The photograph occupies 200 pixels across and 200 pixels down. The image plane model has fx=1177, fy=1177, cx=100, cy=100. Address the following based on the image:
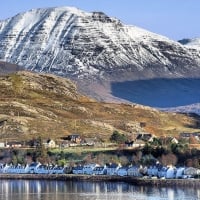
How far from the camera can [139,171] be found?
4466 inches

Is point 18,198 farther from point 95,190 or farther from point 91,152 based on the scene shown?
point 91,152

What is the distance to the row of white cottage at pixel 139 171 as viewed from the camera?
4245 inches

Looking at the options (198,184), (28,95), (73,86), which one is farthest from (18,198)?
(73,86)

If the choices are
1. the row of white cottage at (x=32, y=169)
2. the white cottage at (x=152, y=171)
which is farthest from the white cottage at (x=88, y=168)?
the white cottage at (x=152, y=171)

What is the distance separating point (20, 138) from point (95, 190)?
48.2 m

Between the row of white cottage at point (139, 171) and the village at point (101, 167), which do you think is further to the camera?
the village at point (101, 167)

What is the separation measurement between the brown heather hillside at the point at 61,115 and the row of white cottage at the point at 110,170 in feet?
70.7

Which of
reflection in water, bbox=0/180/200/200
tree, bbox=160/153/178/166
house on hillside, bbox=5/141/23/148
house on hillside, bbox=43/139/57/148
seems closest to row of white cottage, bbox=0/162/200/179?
tree, bbox=160/153/178/166

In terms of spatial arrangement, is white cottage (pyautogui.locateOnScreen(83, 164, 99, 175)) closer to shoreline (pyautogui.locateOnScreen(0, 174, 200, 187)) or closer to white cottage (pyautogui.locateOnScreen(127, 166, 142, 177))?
shoreline (pyautogui.locateOnScreen(0, 174, 200, 187))

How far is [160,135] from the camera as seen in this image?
15775 cm

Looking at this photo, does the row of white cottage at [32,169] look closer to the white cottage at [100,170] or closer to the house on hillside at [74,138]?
the white cottage at [100,170]

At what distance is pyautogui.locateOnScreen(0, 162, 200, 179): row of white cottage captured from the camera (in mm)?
108188

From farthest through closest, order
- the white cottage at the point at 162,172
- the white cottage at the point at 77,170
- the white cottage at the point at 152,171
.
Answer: the white cottage at the point at 77,170
the white cottage at the point at 152,171
the white cottage at the point at 162,172

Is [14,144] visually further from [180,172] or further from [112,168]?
[180,172]
